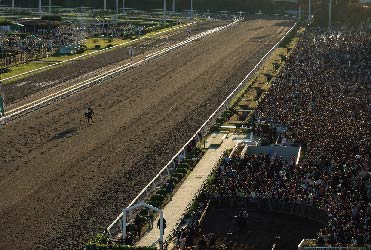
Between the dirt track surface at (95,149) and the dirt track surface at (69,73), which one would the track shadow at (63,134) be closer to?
the dirt track surface at (95,149)

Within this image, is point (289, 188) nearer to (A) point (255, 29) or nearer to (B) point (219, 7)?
(A) point (255, 29)

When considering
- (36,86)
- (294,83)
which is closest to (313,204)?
(294,83)

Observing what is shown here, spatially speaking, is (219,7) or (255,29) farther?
(219,7)

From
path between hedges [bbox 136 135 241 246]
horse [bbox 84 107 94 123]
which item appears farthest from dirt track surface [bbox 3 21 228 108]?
path between hedges [bbox 136 135 241 246]

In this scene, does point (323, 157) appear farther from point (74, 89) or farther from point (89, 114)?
point (74, 89)

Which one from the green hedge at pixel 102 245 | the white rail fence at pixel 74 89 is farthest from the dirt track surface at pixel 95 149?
the green hedge at pixel 102 245

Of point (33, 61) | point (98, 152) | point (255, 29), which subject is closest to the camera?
point (98, 152)
